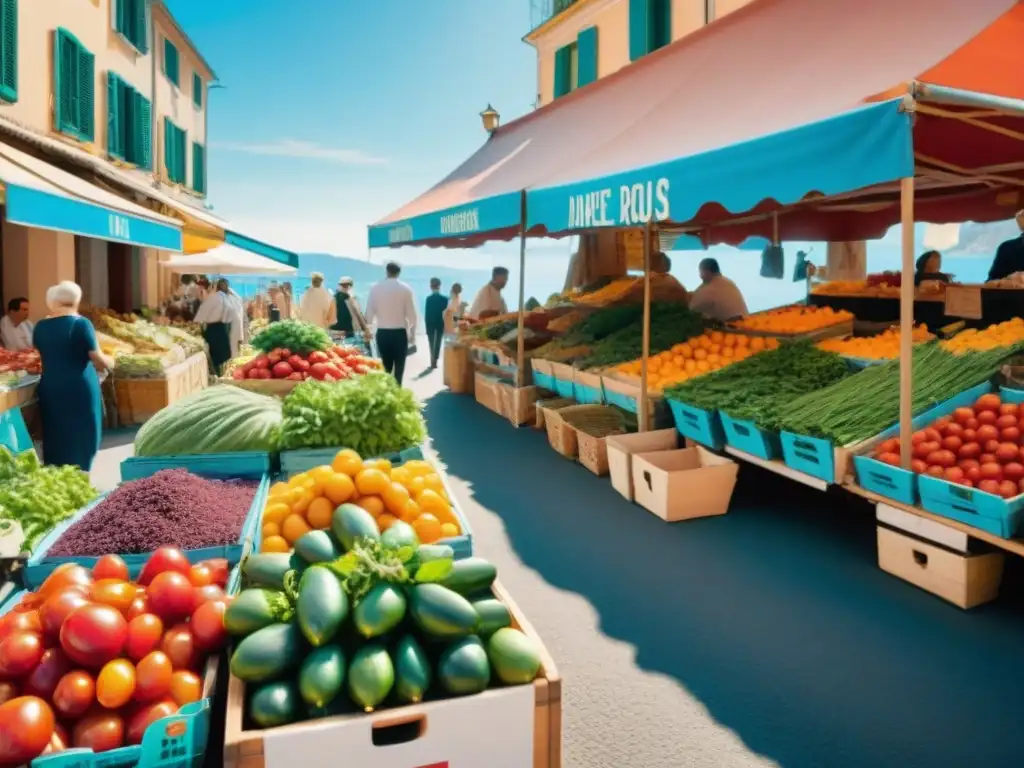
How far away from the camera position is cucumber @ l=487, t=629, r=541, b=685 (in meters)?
2.15

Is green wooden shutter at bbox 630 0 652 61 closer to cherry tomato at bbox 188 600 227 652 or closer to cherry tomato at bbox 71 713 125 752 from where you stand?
cherry tomato at bbox 188 600 227 652

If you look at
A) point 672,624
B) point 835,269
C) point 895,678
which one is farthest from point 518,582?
point 835,269

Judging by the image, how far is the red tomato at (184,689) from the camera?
2129 millimetres

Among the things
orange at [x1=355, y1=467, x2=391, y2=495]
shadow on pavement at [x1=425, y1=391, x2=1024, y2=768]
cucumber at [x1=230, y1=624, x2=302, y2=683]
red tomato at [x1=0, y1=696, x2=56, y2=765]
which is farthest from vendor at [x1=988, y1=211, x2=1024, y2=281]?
red tomato at [x1=0, y1=696, x2=56, y2=765]

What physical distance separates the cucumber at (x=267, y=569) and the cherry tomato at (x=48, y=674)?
556 millimetres

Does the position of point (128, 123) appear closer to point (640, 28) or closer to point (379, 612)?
point (640, 28)

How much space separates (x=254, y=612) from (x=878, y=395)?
4.25 meters

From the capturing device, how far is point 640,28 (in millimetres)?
15281

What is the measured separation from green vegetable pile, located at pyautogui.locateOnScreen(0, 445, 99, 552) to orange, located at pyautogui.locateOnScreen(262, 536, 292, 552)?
1.06 m

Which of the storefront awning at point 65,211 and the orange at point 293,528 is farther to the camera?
the storefront awning at point 65,211

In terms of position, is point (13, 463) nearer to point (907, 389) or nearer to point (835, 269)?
point (907, 389)

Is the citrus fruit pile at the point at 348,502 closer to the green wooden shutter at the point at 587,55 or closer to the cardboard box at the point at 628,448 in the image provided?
the cardboard box at the point at 628,448

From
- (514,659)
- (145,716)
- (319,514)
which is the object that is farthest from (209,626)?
(514,659)

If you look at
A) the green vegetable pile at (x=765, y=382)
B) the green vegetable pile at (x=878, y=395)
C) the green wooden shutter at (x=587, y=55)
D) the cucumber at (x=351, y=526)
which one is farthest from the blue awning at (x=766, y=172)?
the green wooden shutter at (x=587, y=55)
